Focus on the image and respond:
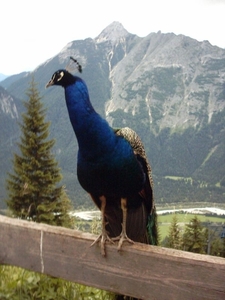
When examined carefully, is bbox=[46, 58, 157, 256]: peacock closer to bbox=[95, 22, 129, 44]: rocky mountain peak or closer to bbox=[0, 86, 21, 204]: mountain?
bbox=[0, 86, 21, 204]: mountain

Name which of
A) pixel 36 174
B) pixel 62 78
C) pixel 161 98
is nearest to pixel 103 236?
pixel 62 78

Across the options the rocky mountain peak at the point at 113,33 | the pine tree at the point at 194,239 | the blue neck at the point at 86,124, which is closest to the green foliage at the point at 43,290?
the blue neck at the point at 86,124

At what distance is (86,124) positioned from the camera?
2619 mm

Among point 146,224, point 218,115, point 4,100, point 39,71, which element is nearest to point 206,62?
point 218,115

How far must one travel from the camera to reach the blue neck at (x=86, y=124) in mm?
2594

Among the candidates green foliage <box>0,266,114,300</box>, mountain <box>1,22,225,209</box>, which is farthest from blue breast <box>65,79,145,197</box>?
mountain <box>1,22,225,209</box>

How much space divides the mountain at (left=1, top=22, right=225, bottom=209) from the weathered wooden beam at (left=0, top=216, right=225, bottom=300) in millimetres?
109888

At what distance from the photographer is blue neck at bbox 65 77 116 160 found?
259cm

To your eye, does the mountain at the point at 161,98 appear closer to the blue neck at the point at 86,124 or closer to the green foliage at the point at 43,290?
the green foliage at the point at 43,290

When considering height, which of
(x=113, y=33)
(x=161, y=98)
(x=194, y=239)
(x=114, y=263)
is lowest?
(x=194, y=239)

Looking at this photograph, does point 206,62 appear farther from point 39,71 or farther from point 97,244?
point 97,244

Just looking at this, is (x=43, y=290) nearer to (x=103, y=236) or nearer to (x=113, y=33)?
(x=103, y=236)

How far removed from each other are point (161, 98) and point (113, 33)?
50.9 m

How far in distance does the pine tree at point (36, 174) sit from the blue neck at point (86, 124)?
14408 millimetres
